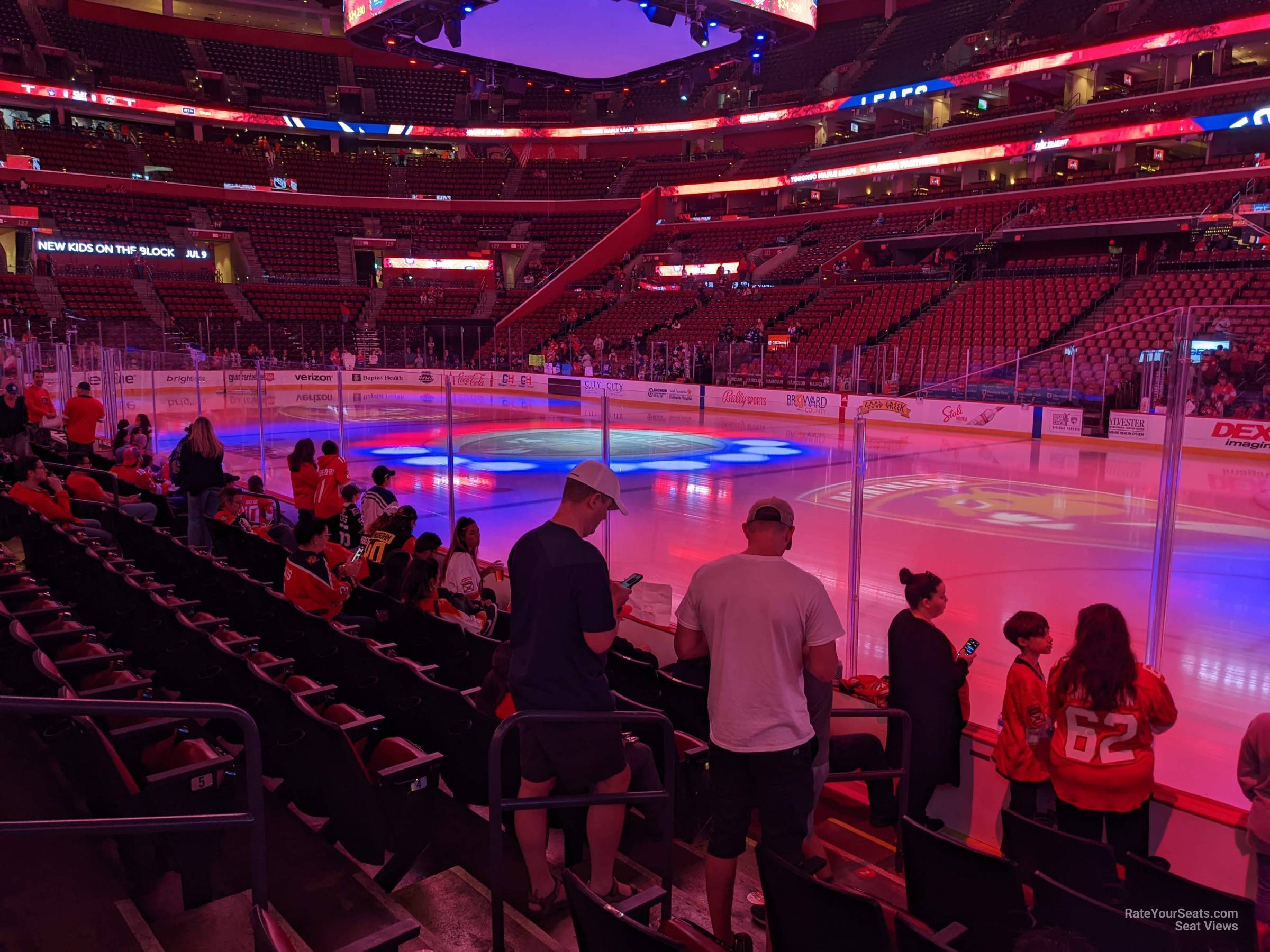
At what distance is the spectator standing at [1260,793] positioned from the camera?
3.25 m

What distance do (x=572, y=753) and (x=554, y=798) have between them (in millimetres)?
153

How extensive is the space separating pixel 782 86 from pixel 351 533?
4204 centimetres

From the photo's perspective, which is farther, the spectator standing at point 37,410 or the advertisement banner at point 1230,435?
the spectator standing at point 37,410

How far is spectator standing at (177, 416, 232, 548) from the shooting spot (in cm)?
914

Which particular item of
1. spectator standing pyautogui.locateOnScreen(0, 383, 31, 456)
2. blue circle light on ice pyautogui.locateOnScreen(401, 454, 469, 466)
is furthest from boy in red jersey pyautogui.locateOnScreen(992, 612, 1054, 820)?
blue circle light on ice pyautogui.locateOnScreen(401, 454, 469, 466)

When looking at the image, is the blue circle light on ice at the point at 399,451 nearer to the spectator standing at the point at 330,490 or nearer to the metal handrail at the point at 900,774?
the spectator standing at the point at 330,490

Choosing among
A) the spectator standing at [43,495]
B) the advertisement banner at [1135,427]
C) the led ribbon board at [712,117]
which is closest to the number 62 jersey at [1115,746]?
the spectator standing at [43,495]

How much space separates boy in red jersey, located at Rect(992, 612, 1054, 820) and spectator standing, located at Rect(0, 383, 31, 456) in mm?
11331

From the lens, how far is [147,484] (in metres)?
10.7

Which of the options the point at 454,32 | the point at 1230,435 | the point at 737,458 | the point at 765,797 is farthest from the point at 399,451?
the point at 765,797

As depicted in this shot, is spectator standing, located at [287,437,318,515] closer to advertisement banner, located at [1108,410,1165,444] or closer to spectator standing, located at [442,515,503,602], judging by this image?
spectator standing, located at [442,515,503,602]

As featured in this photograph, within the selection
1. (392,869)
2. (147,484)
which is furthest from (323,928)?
(147,484)

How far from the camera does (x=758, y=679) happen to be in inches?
119

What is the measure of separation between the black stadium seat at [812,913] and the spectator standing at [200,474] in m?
7.81
